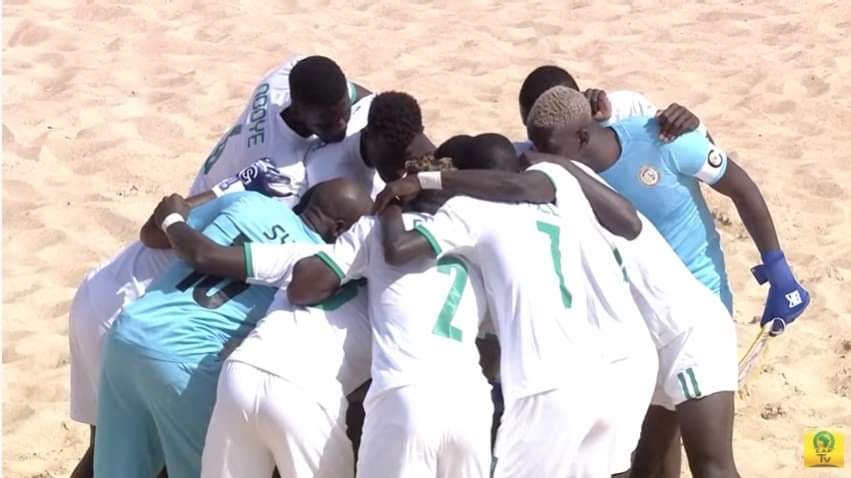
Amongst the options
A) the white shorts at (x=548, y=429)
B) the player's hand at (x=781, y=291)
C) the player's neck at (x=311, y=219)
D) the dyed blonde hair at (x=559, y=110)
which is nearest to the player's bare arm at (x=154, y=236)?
the player's neck at (x=311, y=219)

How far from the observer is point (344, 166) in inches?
173

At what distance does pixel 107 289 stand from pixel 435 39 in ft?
18.7

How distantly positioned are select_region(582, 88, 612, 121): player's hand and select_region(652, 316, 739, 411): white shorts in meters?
0.85

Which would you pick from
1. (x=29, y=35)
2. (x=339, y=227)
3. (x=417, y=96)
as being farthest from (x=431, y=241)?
(x=29, y=35)

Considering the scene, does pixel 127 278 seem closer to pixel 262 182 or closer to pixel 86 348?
pixel 86 348

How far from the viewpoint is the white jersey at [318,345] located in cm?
342

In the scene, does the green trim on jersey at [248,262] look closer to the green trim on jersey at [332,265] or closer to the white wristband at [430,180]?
the green trim on jersey at [332,265]

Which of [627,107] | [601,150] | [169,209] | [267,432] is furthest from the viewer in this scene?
[627,107]

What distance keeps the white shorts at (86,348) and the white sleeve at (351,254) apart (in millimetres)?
782

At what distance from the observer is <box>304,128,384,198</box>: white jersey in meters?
4.39

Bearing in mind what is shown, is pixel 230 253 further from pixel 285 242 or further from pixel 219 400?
pixel 219 400

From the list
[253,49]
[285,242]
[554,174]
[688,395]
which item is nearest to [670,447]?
[688,395]

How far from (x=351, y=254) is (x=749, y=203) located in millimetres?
1460

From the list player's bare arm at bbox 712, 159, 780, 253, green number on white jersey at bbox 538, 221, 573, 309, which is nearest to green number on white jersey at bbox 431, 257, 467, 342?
green number on white jersey at bbox 538, 221, 573, 309
